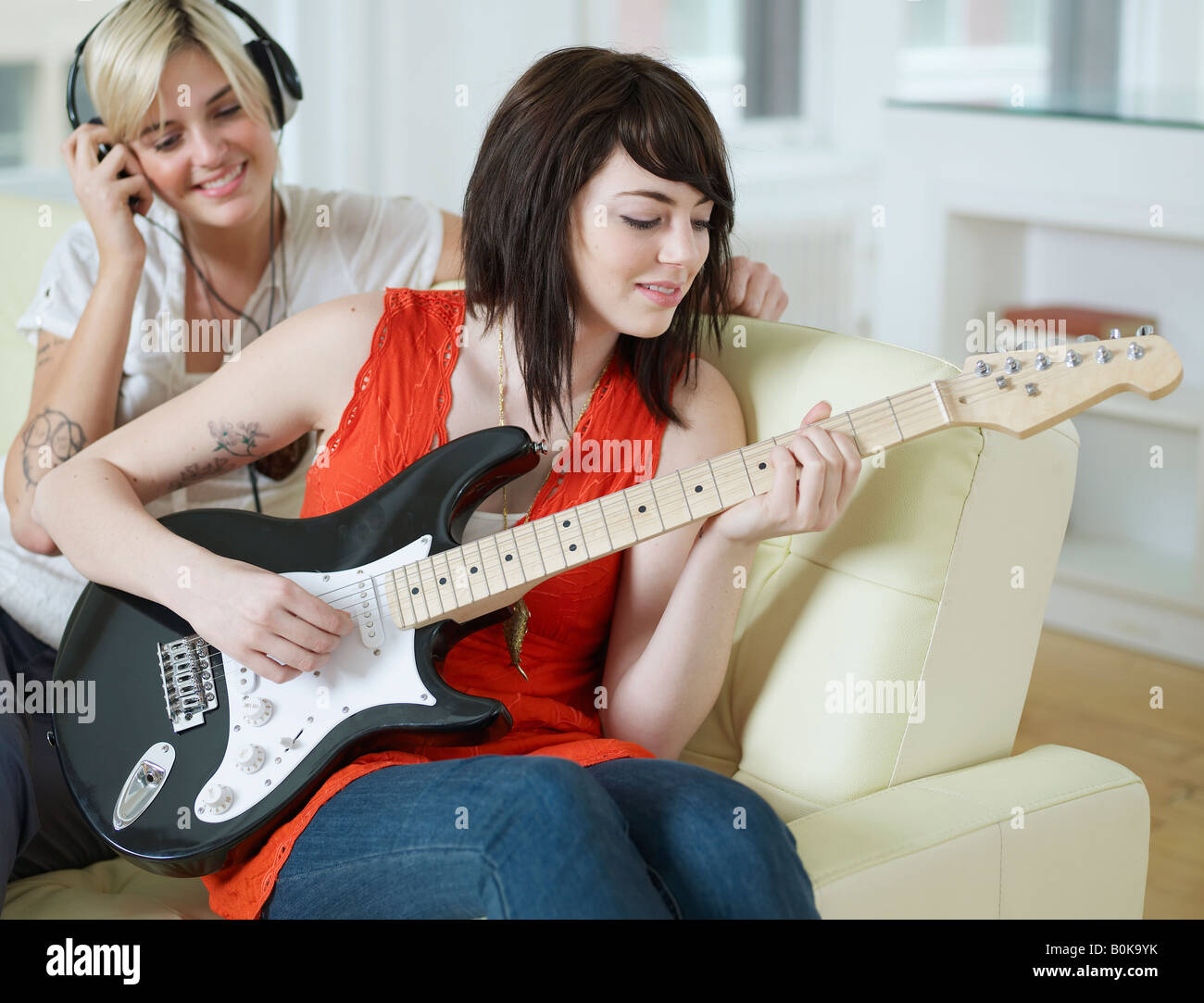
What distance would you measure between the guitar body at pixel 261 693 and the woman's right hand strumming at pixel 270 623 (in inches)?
1.0

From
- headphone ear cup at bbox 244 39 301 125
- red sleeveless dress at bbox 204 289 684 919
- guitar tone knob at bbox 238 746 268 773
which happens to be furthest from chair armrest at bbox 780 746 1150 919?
headphone ear cup at bbox 244 39 301 125

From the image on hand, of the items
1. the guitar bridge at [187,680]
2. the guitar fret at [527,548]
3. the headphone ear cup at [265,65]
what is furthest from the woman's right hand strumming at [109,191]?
the guitar fret at [527,548]

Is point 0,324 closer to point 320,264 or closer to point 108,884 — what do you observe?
point 320,264

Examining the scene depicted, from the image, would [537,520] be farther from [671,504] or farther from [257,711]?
[257,711]

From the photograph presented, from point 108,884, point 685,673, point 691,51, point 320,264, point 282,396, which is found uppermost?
point 691,51

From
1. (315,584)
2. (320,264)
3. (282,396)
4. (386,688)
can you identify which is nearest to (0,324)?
(320,264)

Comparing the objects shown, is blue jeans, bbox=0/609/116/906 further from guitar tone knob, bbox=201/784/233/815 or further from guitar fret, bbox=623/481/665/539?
guitar fret, bbox=623/481/665/539

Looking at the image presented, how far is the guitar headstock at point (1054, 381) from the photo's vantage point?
1.06 m

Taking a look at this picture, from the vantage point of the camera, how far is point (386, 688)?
117cm

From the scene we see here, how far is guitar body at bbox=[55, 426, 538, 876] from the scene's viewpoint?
1.14 m

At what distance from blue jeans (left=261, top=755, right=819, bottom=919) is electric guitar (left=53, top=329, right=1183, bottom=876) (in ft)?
0.23

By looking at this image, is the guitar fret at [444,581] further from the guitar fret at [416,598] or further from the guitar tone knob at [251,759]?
the guitar tone knob at [251,759]
